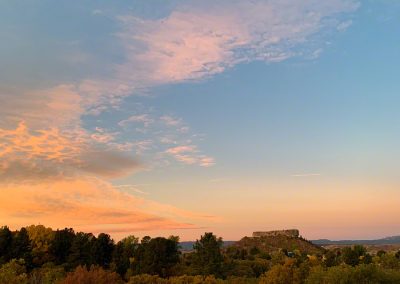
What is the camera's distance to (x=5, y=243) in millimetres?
88750

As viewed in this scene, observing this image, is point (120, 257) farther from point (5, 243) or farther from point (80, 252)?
point (5, 243)

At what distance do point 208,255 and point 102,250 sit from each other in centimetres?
2438

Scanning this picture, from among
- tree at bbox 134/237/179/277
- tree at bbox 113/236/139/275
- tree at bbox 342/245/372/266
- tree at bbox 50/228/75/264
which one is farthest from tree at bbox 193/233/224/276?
tree at bbox 342/245/372/266

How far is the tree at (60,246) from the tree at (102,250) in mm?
7381

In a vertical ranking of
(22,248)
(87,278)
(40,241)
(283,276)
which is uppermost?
(40,241)

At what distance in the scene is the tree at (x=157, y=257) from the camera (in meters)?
82.9

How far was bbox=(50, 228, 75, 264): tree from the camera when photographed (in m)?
94.1

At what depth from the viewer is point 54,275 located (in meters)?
66.1

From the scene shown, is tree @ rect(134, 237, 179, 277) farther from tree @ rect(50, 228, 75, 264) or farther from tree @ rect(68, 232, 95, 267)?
tree @ rect(50, 228, 75, 264)

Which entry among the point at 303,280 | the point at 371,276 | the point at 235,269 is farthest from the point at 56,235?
the point at 371,276

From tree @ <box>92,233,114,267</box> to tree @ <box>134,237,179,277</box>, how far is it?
7.29 metres

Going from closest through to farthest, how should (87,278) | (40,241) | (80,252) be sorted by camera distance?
(87,278), (80,252), (40,241)

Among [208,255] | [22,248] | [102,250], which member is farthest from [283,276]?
[22,248]

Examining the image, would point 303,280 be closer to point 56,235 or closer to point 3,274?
point 3,274
